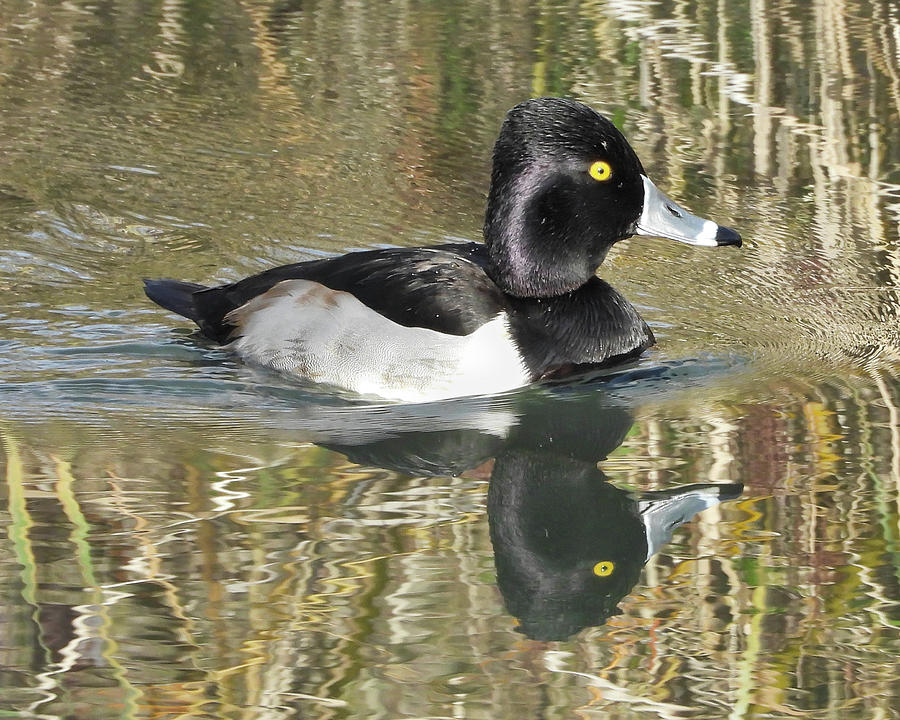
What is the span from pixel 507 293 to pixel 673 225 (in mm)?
818

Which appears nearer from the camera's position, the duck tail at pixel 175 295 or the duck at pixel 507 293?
the duck at pixel 507 293

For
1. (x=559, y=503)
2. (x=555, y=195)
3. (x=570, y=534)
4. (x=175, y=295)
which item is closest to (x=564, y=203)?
(x=555, y=195)

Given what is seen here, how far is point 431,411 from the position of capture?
6219 millimetres

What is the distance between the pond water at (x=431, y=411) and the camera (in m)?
4.11

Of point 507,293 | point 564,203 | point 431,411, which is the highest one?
point 564,203

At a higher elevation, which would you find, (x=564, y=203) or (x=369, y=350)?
(x=564, y=203)

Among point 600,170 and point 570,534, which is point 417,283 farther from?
point 570,534

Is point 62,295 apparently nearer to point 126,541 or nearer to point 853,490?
point 126,541

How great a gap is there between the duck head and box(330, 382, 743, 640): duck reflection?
602 millimetres

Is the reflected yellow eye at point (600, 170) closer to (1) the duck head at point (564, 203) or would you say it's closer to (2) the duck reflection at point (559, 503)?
(1) the duck head at point (564, 203)

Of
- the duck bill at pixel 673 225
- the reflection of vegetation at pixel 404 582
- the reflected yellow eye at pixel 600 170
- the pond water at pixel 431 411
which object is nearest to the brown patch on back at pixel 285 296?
the pond water at pixel 431 411

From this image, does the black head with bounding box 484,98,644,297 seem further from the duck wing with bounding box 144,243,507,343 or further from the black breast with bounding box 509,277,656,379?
the duck wing with bounding box 144,243,507,343

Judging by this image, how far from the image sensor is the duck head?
6.32 m

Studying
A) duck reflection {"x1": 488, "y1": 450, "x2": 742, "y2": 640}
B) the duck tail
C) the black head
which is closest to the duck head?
the black head
